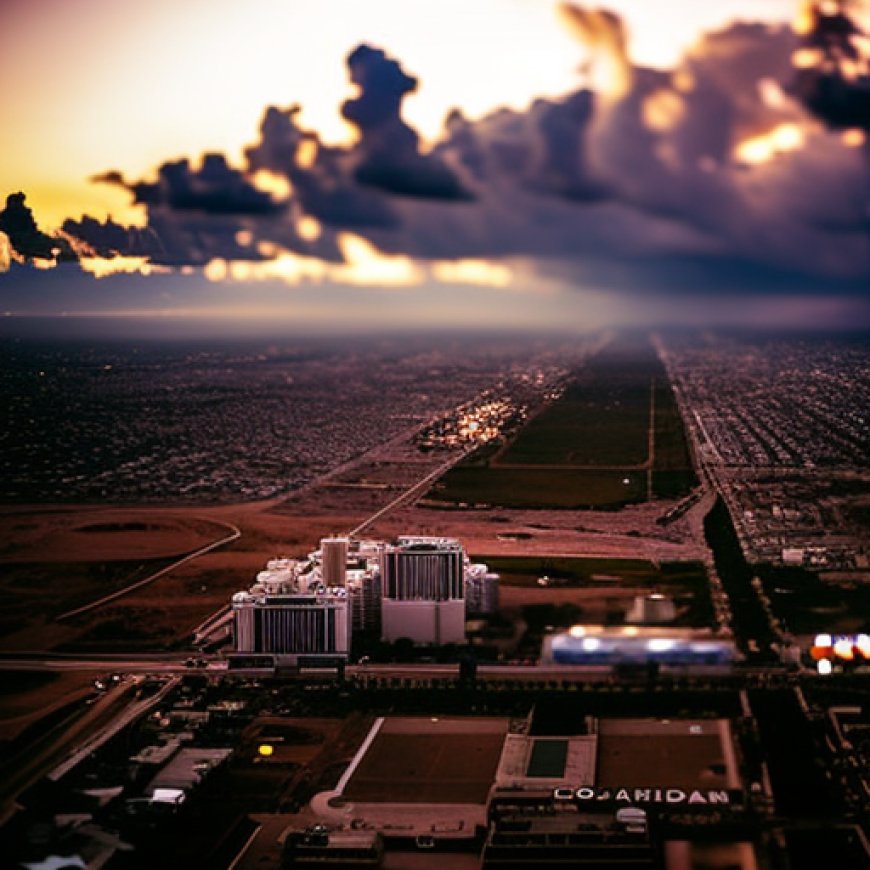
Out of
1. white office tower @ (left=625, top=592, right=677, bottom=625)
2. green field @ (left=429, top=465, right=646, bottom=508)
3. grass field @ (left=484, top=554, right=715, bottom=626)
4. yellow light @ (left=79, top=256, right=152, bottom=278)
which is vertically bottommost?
grass field @ (left=484, top=554, right=715, bottom=626)

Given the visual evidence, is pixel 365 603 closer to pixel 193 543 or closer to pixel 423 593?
pixel 423 593

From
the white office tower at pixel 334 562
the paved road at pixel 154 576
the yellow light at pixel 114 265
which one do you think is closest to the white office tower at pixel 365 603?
the white office tower at pixel 334 562

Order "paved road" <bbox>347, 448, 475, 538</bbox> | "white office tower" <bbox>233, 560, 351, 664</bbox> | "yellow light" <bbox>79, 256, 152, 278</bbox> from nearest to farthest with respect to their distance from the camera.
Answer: "white office tower" <bbox>233, 560, 351, 664</bbox> → "yellow light" <bbox>79, 256, 152, 278</bbox> → "paved road" <bbox>347, 448, 475, 538</bbox>

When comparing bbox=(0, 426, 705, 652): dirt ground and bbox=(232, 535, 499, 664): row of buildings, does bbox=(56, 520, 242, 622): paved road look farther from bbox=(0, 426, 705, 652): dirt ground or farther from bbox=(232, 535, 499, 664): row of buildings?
bbox=(232, 535, 499, 664): row of buildings

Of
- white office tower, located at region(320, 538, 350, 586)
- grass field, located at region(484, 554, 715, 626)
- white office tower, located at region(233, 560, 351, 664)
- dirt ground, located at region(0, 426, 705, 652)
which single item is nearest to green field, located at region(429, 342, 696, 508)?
dirt ground, located at region(0, 426, 705, 652)

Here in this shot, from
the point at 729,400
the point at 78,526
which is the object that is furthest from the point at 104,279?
the point at 729,400

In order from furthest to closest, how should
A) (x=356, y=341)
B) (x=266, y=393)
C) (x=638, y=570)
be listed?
1. (x=356, y=341)
2. (x=266, y=393)
3. (x=638, y=570)

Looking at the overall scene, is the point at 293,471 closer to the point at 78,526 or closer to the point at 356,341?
the point at 78,526
